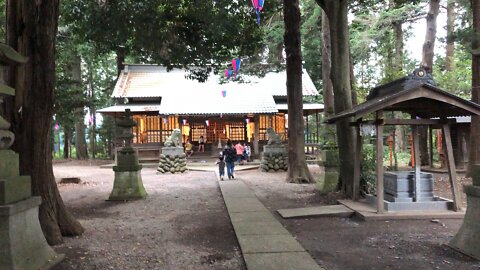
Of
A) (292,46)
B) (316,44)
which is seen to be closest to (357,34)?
(316,44)

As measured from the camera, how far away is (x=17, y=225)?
196 inches

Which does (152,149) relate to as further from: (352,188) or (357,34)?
(352,188)

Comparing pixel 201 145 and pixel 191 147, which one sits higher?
pixel 201 145

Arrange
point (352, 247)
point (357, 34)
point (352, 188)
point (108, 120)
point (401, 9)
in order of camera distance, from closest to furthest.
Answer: point (352, 247), point (352, 188), point (401, 9), point (357, 34), point (108, 120)

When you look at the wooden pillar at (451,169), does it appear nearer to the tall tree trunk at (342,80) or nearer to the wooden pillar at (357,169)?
the wooden pillar at (357,169)

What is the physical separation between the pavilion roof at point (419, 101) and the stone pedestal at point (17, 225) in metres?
5.90

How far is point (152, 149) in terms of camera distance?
90.9 feet

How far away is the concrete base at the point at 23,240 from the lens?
4.72 m

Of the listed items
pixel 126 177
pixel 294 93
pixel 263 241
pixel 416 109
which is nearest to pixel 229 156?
pixel 294 93

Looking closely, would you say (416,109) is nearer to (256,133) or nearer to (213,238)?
(213,238)

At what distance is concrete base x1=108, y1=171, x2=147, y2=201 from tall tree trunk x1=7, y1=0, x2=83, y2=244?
5.10m

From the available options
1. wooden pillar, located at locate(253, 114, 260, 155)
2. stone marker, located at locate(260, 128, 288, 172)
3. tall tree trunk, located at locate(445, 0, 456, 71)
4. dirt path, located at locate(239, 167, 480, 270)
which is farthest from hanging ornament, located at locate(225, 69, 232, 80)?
dirt path, located at locate(239, 167, 480, 270)

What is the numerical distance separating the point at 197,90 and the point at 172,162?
9.85 metres

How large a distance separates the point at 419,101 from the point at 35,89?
722cm
